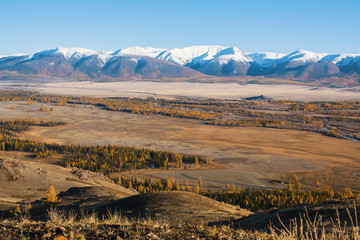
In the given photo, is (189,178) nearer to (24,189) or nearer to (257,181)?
(257,181)

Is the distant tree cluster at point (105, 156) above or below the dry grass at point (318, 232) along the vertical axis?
below

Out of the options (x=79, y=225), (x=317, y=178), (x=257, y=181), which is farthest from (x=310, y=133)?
(x=79, y=225)

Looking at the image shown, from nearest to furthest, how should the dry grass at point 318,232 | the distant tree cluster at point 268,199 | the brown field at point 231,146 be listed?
the dry grass at point 318,232 → the distant tree cluster at point 268,199 → the brown field at point 231,146

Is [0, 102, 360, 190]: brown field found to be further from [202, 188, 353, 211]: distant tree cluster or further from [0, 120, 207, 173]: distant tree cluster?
[202, 188, 353, 211]: distant tree cluster

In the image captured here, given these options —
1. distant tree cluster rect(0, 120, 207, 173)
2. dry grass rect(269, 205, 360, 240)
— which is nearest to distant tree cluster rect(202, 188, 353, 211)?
distant tree cluster rect(0, 120, 207, 173)

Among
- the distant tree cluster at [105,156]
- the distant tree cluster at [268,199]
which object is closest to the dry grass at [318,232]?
the distant tree cluster at [268,199]

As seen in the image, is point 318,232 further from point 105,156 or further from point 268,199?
point 105,156

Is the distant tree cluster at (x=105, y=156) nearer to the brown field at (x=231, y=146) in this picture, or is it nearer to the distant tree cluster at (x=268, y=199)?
the brown field at (x=231, y=146)

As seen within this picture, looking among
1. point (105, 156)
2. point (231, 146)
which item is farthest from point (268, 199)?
point (231, 146)
